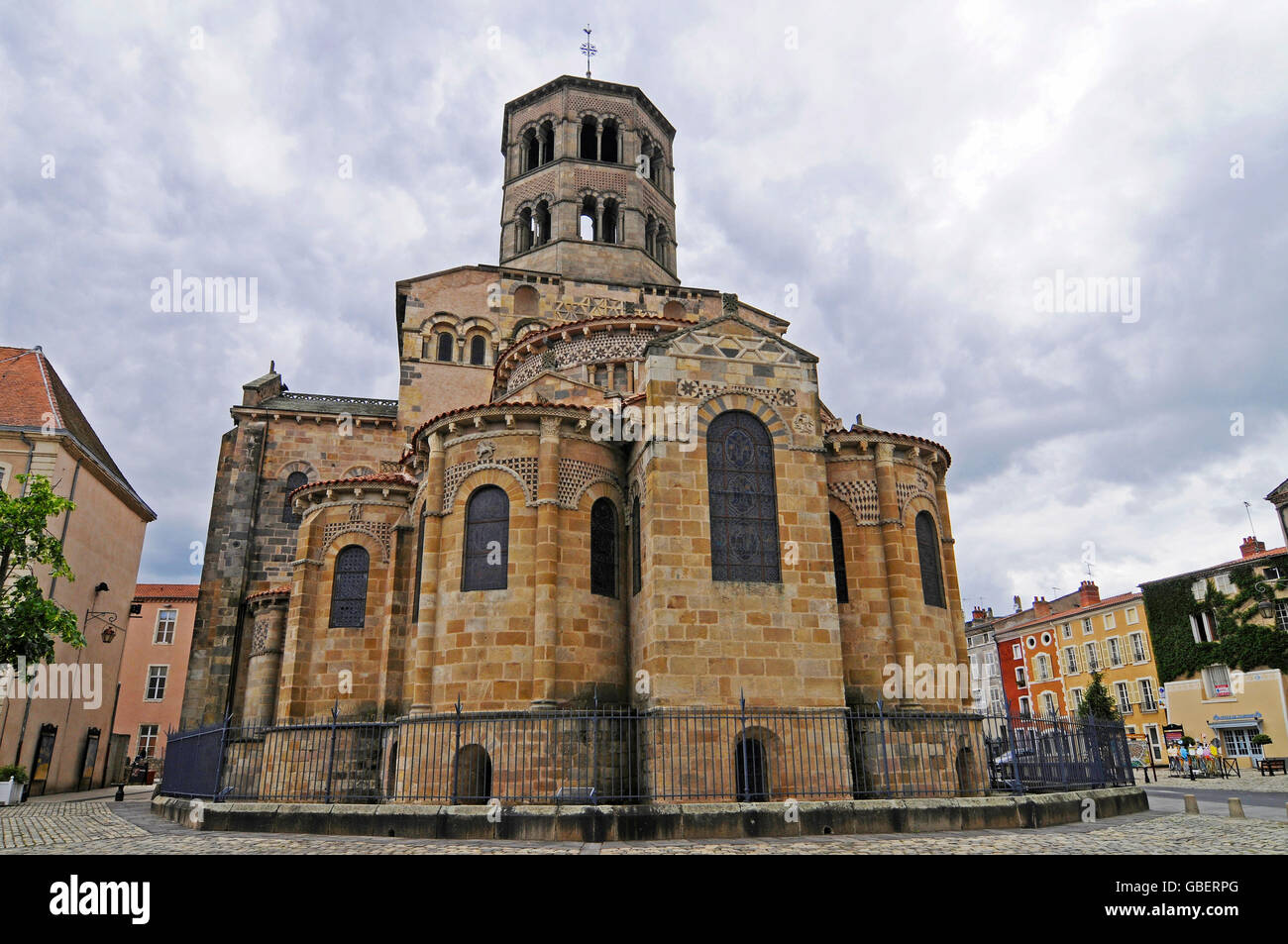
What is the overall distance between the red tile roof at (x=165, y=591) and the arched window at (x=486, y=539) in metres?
36.0

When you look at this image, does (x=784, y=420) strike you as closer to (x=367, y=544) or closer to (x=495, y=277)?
(x=367, y=544)

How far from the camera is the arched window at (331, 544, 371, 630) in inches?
768

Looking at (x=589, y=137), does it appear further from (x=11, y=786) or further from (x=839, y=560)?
(x=11, y=786)

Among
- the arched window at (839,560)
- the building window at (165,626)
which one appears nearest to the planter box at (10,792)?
the arched window at (839,560)

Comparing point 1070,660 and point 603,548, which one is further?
point 1070,660

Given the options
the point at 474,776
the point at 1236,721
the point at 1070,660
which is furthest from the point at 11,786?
the point at 1070,660

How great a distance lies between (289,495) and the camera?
90.1 ft

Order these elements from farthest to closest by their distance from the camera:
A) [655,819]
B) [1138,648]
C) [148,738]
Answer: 1. [1138,648]
2. [148,738]
3. [655,819]

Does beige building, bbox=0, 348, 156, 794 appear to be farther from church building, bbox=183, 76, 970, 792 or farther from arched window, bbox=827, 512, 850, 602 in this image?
arched window, bbox=827, 512, 850, 602

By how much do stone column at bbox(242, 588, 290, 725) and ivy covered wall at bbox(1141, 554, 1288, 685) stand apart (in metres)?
39.5

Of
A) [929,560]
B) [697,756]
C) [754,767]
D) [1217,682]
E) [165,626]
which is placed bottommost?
[754,767]

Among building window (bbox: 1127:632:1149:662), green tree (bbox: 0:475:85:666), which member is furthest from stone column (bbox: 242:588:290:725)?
building window (bbox: 1127:632:1149:662)

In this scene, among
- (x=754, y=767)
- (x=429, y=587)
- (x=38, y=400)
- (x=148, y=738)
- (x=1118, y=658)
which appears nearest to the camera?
(x=754, y=767)

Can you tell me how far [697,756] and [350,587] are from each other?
10.2m
